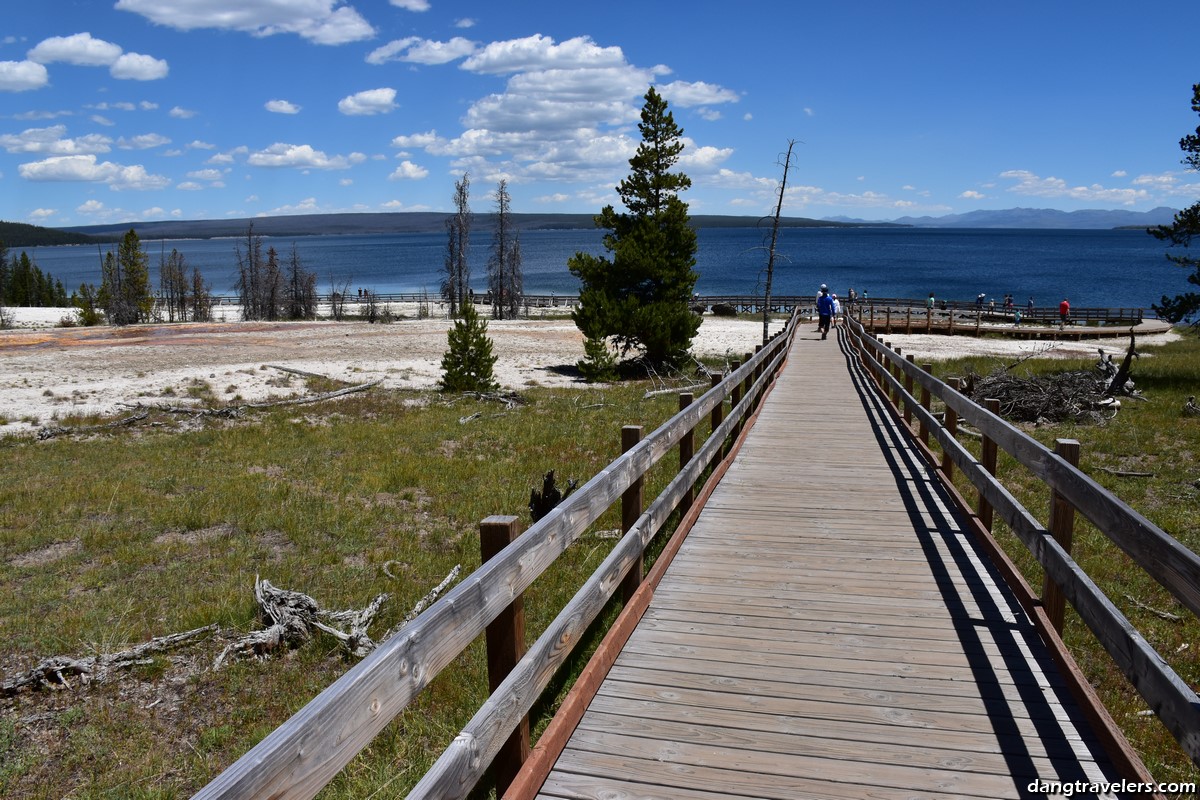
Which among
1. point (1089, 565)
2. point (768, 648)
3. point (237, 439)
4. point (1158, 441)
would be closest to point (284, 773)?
point (768, 648)

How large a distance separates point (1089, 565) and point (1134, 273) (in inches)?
7224

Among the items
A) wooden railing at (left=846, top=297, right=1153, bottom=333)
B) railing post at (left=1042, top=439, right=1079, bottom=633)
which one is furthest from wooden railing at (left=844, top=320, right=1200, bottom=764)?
wooden railing at (left=846, top=297, right=1153, bottom=333)

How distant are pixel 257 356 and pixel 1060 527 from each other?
31.0m

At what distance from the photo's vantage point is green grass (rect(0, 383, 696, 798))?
17.3ft

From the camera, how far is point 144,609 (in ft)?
24.7

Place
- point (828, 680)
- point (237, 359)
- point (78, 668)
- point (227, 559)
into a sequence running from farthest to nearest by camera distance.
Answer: point (237, 359)
point (227, 559)
point (78, 668)
point (828, 680)

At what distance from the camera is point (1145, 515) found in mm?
10414

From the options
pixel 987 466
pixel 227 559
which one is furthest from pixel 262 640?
pixel 987 466

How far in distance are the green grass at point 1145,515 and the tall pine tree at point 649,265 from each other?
508 inches

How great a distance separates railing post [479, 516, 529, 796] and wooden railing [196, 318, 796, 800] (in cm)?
4

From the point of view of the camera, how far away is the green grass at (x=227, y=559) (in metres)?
5.27

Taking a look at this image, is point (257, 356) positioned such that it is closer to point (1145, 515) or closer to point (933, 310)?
point (1145, 515)

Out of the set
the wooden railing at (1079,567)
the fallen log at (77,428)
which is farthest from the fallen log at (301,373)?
the wooden railing at (1079,567)

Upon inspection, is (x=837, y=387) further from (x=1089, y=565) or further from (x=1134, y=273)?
(x=1134, y=273)
